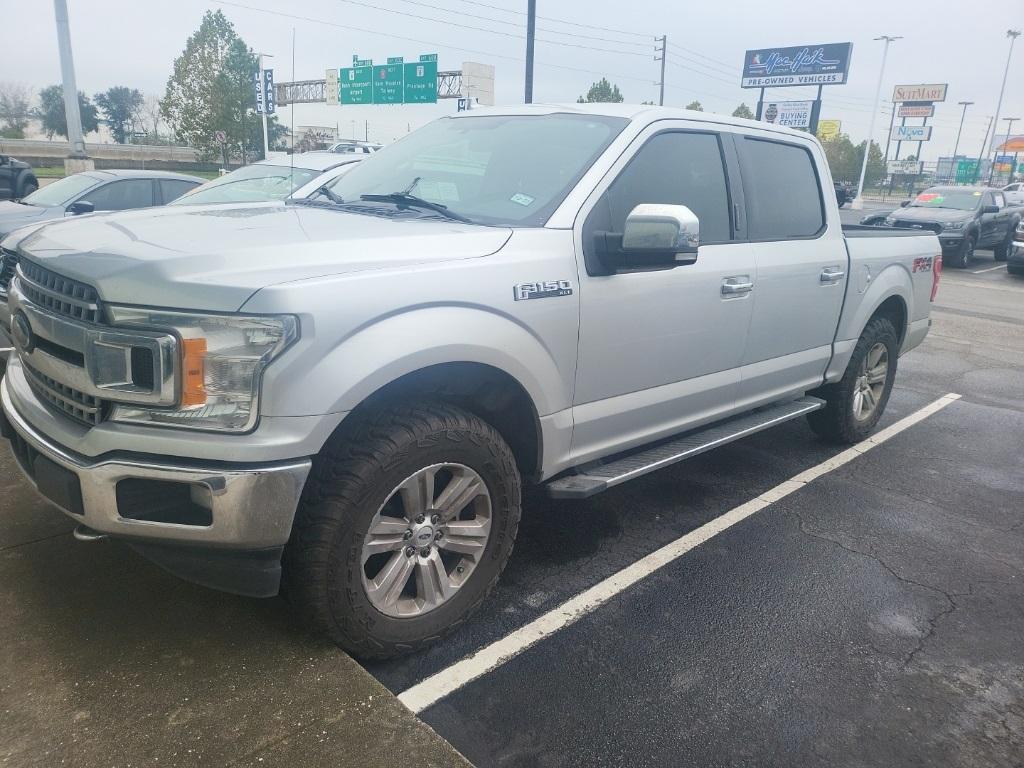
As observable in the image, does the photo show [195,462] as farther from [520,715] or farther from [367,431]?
[520,715]

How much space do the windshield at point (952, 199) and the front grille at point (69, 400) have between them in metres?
19.2

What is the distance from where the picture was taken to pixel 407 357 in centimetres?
245

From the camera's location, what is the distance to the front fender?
223 cm

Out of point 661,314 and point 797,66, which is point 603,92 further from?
point 661,314

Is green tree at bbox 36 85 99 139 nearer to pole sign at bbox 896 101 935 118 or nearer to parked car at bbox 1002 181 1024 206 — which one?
parked car at bbox 1002 181 1024 206

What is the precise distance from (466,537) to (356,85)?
127ft

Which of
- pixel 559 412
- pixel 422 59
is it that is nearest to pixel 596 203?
pixel 559 412

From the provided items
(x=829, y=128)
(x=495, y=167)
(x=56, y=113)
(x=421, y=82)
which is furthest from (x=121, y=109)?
(x=495, y=167)

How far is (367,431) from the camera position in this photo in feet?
8.16

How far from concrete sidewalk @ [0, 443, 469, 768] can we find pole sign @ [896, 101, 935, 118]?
87.5 meters

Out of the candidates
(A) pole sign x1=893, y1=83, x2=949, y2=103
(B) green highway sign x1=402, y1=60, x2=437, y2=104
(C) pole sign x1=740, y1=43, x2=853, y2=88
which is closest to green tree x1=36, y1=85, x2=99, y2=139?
(B) green highway sign x1=402, y1=60, x2=437, y2=104

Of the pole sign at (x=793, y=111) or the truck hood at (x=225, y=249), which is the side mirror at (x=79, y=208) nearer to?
the truck hood at (x=225, y=249)

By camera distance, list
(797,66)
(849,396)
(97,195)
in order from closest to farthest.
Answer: (849,396) < (97,195) < (797,66)

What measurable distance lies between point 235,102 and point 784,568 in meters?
43.0
